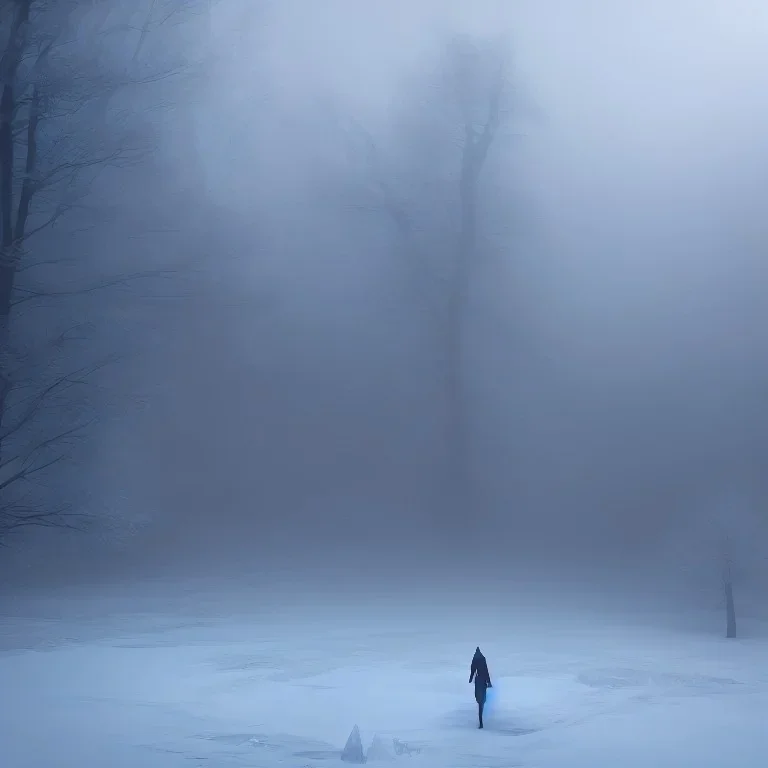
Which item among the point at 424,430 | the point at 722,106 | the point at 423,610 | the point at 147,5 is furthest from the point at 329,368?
the point at 722,106

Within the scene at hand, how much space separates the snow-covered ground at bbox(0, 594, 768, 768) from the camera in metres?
4.36

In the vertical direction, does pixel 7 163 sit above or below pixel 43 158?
below

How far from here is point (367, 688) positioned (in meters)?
6.03

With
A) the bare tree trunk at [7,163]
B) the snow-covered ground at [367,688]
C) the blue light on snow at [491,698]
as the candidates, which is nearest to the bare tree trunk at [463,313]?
the snow-covered ground at [367,688]

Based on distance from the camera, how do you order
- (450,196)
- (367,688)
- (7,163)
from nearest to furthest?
(7,163) → (367,688) → (450,196)

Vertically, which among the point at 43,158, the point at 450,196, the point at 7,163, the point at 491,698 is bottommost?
the point at 491,698

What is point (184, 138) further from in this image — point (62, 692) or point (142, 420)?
point (62, 692)

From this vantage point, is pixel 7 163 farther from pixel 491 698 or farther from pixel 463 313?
pixel 463 313

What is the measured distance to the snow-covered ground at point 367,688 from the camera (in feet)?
14.3

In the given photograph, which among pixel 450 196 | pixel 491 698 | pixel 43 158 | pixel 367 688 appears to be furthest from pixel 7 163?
pixel 450 196

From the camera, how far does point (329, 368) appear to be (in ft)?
45.6

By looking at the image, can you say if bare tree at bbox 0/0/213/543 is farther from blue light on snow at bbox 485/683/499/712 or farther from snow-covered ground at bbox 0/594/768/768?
blue light on snow at bbox 485/683/499/712

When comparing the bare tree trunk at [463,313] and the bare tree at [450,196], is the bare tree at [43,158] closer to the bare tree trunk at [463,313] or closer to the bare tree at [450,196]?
the bare tree at [450,196]

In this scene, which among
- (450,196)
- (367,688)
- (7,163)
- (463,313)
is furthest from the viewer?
(450,196)
